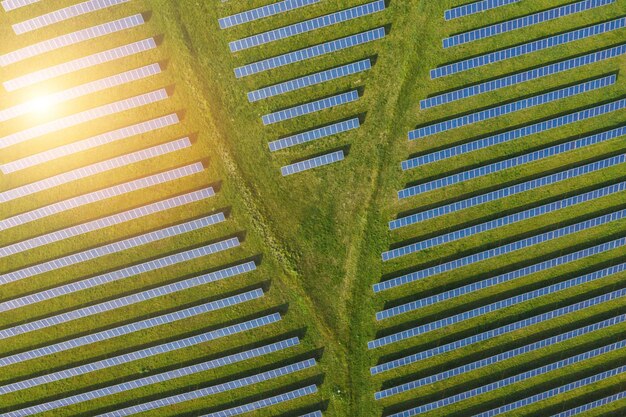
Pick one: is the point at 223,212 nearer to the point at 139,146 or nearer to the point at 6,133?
the point at 139,146

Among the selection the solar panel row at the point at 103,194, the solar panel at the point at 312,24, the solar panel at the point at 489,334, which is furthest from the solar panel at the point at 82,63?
the solar panel at the point at 489,334

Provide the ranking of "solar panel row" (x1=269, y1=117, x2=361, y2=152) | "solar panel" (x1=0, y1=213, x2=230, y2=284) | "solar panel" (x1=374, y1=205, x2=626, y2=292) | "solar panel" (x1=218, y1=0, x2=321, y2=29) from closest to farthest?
"solar panel" (x1=218, y1=0, x2=321, y2=29) → "solar panel row" (x1=269, y1=117, x2=361, y2=152) → "solar panel" (x1=0, y1=213, x2=230, y2=284) → "solar panel" (x1=374, y1=205, x2=626, y2=292)

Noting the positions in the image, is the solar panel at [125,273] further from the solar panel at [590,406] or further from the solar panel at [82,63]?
the solar panel at [590,406]

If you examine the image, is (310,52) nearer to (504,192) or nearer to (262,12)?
(262,12)

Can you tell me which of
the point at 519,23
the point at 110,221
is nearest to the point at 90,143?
the point at 110,221

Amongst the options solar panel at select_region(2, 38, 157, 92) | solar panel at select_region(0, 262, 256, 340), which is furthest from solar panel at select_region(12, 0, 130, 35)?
solar panel at select_region(0, 262, 256, 340)

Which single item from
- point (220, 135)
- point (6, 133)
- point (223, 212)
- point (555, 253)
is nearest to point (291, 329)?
point (223, 212)

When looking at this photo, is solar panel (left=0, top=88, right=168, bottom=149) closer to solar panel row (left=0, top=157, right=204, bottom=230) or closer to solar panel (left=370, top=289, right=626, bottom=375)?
solar panel row (left=0, top=157, right=204, bottom=230)
